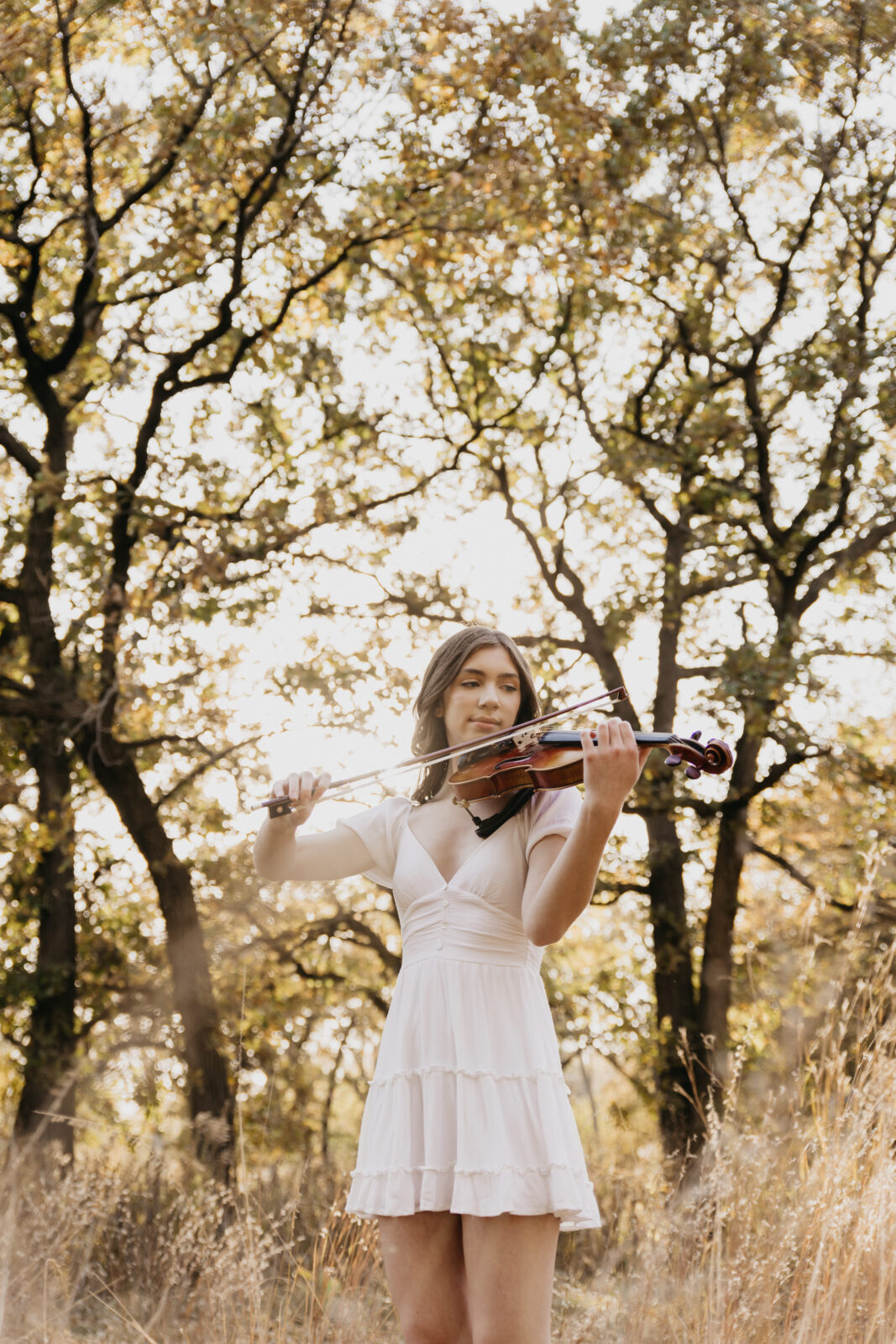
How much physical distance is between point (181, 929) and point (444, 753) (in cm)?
589

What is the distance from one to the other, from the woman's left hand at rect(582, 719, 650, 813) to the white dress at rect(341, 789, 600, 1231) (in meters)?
0.24

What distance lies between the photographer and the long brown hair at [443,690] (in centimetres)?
230

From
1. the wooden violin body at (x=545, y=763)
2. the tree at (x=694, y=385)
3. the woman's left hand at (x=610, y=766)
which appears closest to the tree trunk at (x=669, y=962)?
the tree at (x=694, y=385)

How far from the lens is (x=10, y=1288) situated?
349cm

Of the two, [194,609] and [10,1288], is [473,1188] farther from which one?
[194,609]

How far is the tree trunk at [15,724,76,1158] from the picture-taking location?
7.51 metres

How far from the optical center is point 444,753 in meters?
2.25

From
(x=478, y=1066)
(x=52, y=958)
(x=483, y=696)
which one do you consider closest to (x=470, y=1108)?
(x=478, y=1066)

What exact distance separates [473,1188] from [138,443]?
6670mm

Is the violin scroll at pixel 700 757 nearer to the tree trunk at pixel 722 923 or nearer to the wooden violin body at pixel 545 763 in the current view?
the wooden violin body at pixel 545 763

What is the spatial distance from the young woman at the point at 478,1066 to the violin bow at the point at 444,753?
0.02 metres

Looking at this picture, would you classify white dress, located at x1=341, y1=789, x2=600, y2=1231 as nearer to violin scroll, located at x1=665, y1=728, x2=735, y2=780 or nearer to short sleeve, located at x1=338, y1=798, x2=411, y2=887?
short sleeve, located at x1=338, y1=798, x2=411, y2=887

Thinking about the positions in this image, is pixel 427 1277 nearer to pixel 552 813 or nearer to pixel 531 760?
pixel 552 813

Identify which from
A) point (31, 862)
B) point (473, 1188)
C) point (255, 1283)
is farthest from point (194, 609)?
point (473, 1188)
